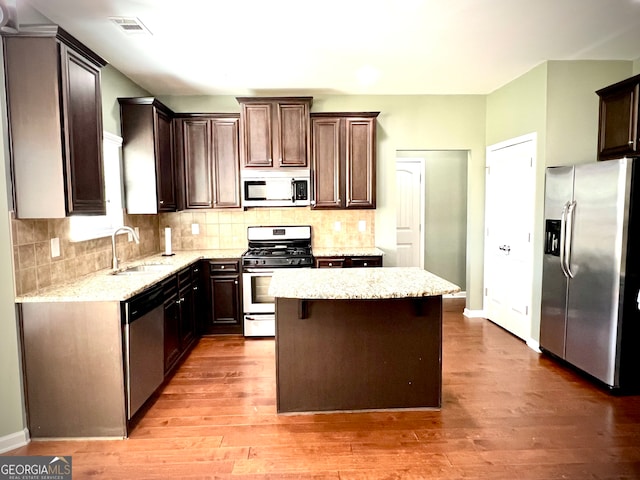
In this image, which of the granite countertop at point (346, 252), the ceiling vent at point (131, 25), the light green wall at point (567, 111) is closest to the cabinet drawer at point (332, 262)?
the granite countertop at point (346, 252)

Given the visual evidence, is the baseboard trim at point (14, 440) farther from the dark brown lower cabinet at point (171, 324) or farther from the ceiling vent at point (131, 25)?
the ceiling vent at point (131, 25)

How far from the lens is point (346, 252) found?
432cm

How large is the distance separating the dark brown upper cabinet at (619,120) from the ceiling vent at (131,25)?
151 inches

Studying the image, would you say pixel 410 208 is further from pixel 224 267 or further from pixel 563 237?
pixel 224 267

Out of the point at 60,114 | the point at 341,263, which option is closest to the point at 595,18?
the point at 341,263

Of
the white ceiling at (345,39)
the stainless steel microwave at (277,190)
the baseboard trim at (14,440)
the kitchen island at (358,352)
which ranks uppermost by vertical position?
the white ceiling at (345,39)

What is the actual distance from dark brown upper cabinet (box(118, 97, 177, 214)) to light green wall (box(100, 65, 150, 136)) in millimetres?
81

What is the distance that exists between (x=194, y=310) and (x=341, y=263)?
5.45 ft

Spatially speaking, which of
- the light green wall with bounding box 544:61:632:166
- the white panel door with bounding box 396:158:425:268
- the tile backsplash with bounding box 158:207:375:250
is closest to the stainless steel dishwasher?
the tile backsplash with bounding box 158:207:375:250

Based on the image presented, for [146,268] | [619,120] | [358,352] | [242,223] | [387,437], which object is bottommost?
[387,437]

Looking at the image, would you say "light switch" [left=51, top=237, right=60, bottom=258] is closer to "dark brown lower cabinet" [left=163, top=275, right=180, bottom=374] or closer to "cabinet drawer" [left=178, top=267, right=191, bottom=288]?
"dark brown lower cabinet" [left=163, top=275, right=180, bottom=374]

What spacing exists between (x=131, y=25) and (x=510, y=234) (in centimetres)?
409

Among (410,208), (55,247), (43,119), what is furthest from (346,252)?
(43,119)

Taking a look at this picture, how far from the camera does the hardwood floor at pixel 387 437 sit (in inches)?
81.4
